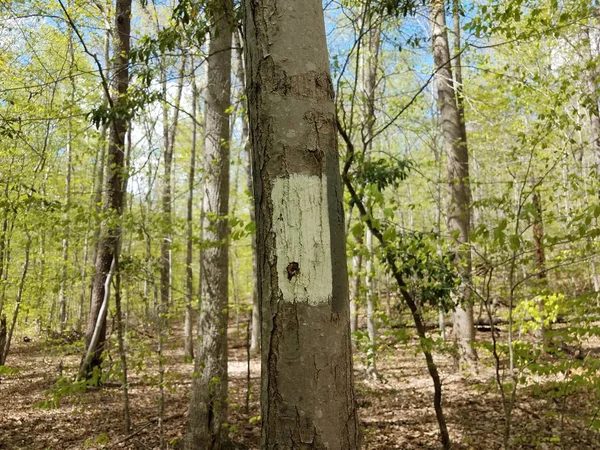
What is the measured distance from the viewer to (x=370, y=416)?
6367mm

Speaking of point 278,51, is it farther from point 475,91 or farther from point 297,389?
point 475,91

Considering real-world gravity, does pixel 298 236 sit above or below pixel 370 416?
above

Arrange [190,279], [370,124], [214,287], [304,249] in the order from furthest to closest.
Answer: [190,279]
[214,287]
[370,124]
[304,249]

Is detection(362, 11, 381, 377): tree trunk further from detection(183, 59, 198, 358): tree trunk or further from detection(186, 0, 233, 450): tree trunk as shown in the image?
detection(183, 59, 198, 358): tree trunk

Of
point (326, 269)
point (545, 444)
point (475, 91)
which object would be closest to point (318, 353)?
point (326, 269)

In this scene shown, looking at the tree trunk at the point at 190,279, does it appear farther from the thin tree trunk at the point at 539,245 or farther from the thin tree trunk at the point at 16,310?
the thin tree trunk at the point at 16,310

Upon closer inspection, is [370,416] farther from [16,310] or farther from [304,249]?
[16,310]

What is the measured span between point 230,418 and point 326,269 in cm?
603

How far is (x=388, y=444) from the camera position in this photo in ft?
17.1

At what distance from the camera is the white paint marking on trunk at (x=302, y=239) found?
109 centimetres

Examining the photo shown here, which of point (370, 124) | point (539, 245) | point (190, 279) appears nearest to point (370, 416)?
point (190, 279)

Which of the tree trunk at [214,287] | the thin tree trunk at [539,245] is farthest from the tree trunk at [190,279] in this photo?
the thin tree trunk at [539,245]

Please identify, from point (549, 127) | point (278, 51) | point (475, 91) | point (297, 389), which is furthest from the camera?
point (475, 91)

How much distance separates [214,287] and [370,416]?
10.5 ft
